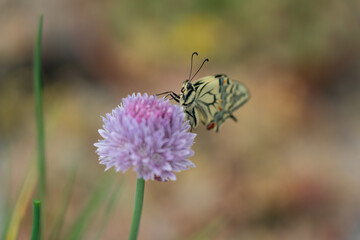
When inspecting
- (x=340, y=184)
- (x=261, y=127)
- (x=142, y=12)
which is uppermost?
(x=142, y=12)

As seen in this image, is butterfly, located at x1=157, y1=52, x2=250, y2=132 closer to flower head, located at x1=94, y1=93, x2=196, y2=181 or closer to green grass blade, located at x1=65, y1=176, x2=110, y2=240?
flower head, located at x1=94, y1=93, x2=196, y2=181

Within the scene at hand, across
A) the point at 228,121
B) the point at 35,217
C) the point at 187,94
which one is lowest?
the point at 35,217

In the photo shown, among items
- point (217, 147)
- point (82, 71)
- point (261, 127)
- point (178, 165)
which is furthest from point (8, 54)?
point (178, 165)

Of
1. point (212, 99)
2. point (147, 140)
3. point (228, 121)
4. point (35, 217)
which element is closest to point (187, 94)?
point (212, 99)

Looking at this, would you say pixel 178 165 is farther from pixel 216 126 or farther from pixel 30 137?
pixel 30 137

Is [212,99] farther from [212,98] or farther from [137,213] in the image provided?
[137,213]

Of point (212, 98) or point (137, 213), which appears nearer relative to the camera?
point (137, 213)

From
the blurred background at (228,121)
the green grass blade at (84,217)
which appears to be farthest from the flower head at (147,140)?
the blurred background at (228,121)
